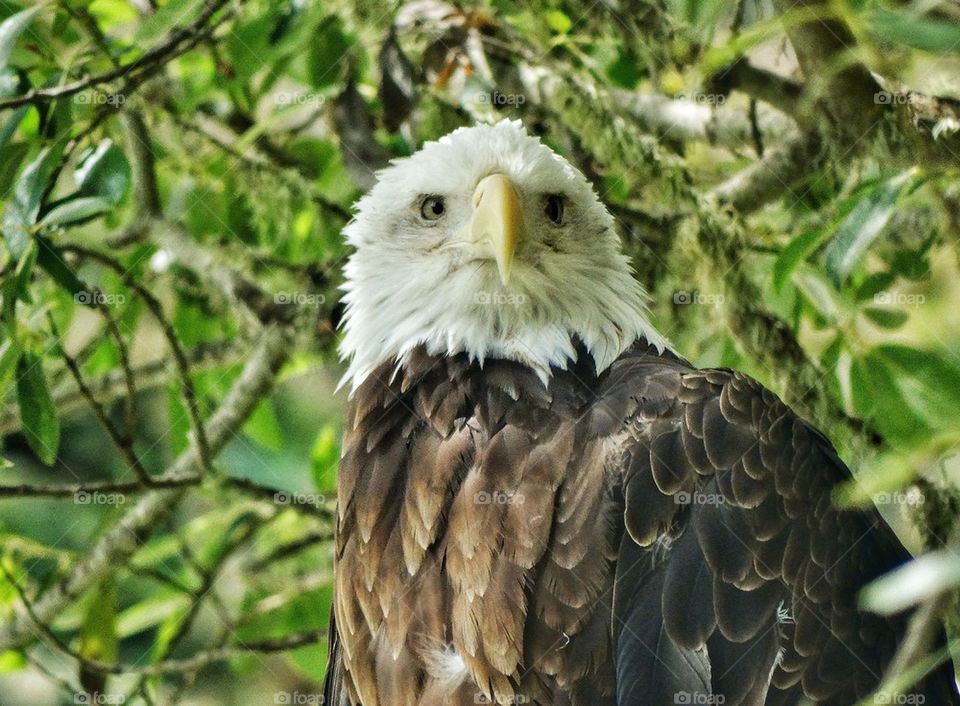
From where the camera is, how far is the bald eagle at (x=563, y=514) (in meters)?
2.57

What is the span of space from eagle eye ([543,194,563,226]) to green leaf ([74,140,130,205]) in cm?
113

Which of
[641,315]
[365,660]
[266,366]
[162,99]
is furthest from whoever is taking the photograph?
[162,99]

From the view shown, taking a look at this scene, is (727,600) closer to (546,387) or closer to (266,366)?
(546,387)

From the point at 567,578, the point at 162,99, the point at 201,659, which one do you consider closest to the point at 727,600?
the point at 567,578

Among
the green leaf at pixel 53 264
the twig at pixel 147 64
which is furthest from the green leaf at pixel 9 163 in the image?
the green leaf at pixel 53 264

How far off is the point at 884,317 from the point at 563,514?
4.70 ft

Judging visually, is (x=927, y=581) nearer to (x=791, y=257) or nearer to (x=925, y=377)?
(x=791, y=257)

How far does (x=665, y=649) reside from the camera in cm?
254

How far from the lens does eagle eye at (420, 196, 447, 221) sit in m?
3.36

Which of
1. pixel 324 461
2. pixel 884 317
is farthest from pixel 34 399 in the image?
pixel 884 317

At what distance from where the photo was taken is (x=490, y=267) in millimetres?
3234

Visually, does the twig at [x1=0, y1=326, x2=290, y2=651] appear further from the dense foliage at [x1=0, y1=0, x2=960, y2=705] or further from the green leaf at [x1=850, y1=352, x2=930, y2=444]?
the green leaf at [x1=850, y1=352, x2=930, y2=444]

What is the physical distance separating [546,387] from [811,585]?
2.61 ft

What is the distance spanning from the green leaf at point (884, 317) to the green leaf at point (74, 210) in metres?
2.18
